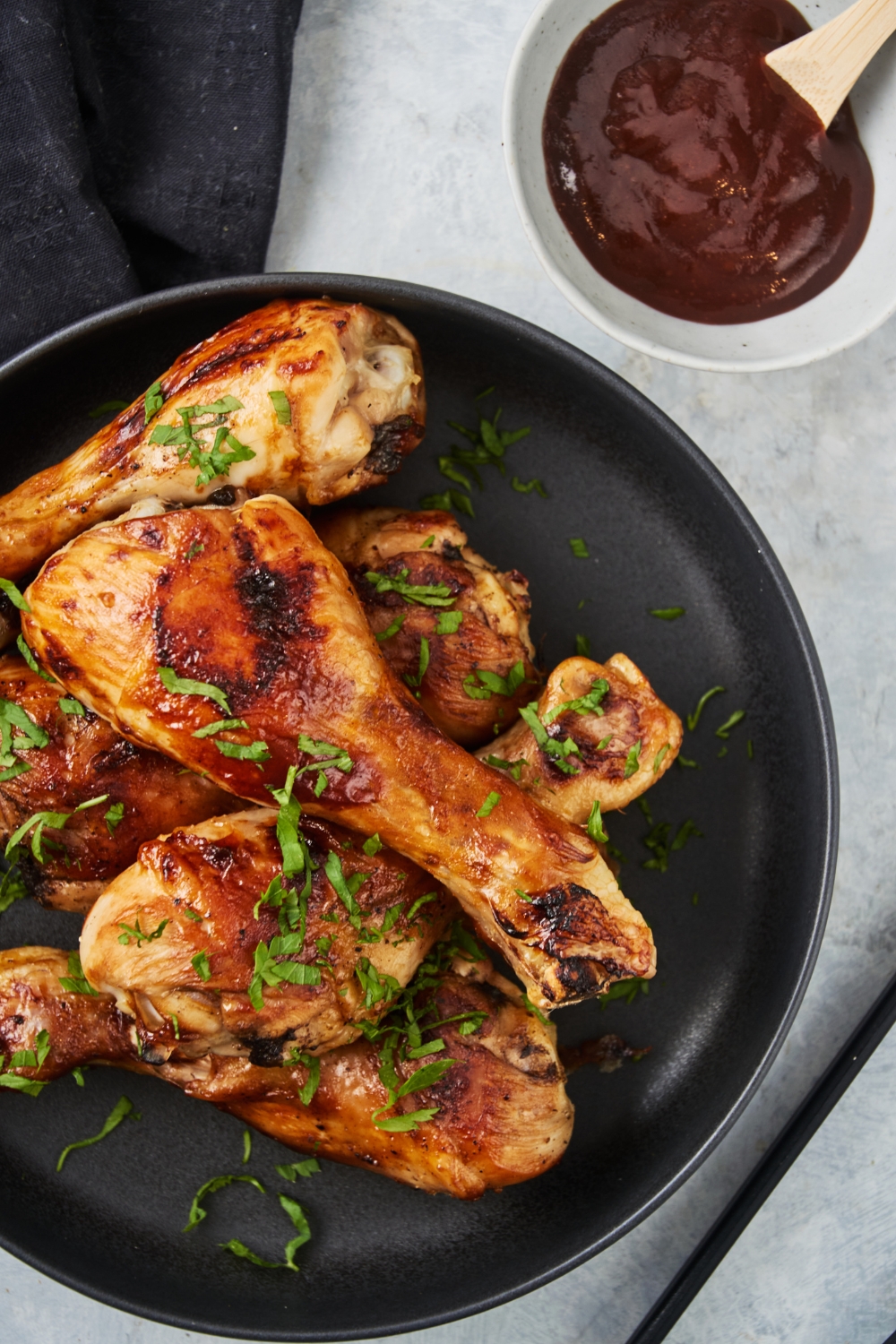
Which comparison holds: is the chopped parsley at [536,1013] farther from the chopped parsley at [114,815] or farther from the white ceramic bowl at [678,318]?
the white ceramic bowl at [678,318]

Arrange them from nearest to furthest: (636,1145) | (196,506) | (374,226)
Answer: (196,506)
(636,1145)
(374,226)

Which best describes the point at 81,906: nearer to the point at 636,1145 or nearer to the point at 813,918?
the point at 636,1145

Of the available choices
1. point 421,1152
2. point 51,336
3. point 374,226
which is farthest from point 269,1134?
point 374,226

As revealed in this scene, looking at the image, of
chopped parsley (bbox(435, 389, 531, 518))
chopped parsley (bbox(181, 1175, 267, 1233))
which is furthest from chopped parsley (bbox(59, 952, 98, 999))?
chopped parsley (bbox(435, 389, 531, 518))

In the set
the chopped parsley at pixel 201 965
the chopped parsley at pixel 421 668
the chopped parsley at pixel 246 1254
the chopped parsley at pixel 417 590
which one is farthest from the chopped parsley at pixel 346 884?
the chopped parsley at pixel 246 1254

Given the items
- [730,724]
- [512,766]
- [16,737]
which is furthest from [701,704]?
[16,737]
